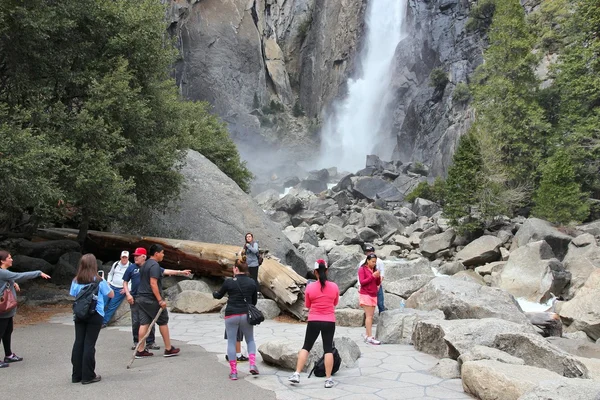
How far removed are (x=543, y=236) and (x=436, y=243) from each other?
20.6 ft

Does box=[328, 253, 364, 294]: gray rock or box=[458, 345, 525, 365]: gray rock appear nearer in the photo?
box=[458, 345, 525, 365]: gray rock

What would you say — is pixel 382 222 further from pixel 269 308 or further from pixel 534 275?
pixel 269 308

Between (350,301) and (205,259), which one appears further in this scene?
(205,259)

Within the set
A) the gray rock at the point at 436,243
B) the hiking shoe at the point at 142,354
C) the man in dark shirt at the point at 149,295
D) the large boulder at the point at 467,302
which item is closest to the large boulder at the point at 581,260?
the gray rock at the point at 436,243

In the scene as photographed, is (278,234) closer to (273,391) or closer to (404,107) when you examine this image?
(273,391)

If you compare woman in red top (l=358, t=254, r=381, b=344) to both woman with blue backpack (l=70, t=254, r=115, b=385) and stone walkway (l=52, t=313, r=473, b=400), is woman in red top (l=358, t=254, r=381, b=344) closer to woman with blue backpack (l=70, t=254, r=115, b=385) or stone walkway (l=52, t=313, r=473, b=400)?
stone walkway (l=52, t=313, r=473, b=400)

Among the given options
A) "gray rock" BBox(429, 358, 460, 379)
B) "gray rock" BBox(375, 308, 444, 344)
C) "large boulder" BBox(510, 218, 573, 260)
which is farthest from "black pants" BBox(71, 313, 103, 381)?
"large boulder" BBox(510, 218, 573, 260)

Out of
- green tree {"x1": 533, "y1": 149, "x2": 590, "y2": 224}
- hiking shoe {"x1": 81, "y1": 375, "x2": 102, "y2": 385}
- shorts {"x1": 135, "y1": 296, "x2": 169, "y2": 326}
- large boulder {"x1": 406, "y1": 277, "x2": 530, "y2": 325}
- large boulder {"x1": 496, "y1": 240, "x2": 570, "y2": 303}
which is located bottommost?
hiking shoe {"x1": 81, "y1": 375, "x2": 102, "y2": 385}

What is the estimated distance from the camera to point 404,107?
67.9 m

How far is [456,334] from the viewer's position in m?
6.91

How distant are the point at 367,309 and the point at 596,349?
4.56m

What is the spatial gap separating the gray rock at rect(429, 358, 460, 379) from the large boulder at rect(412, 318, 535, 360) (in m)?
0.23

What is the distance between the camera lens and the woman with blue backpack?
19.1 ft

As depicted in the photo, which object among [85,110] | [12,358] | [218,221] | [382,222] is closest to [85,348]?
[12,358]
